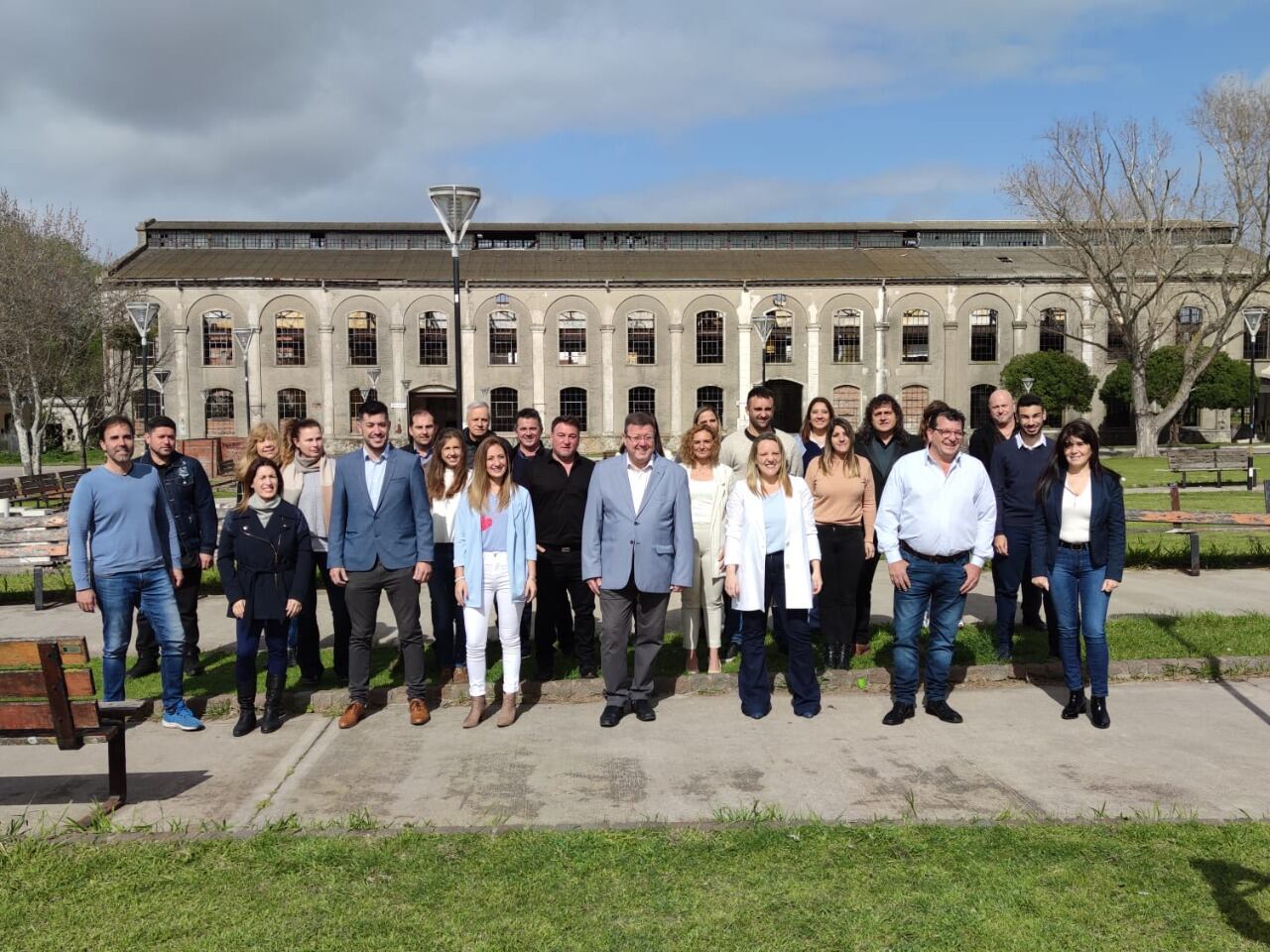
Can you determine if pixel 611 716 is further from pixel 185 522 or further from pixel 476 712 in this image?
pixel 185 522

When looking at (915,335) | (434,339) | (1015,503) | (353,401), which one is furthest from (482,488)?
(915,335)

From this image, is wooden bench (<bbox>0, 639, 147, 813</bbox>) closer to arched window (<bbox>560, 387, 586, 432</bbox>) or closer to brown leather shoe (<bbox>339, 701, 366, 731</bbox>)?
brown leather shoe (<bbox>339, 701, 366, 731</bbox>)

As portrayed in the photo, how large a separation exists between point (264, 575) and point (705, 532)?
3.07 metres

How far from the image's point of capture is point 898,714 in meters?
5.92

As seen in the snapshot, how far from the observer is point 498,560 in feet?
20.3

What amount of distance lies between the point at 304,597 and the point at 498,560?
1397 mm

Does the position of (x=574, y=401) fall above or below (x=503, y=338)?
below

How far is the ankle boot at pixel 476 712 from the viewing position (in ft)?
19.6

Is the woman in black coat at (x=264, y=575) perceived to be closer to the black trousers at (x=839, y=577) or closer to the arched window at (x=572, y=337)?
the black trousers at (x=839, y=577)

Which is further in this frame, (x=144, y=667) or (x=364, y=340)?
(x=364, y=340)

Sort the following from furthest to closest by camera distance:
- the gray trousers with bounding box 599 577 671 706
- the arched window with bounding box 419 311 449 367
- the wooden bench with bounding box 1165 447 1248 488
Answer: the arched window with bounding box 419 311 449 367
the wooden bench with bounding box 1165 447 1248 488
the gray trousers with bounding box 599 577 671 706

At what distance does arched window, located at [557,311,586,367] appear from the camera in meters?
47.1

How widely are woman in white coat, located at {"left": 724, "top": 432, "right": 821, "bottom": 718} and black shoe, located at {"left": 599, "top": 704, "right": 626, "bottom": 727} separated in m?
0.82

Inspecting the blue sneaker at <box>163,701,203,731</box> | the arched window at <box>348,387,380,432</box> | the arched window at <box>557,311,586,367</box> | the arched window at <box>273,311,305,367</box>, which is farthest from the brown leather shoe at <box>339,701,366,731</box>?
the arched window at <box>273,311,305,367</box>
